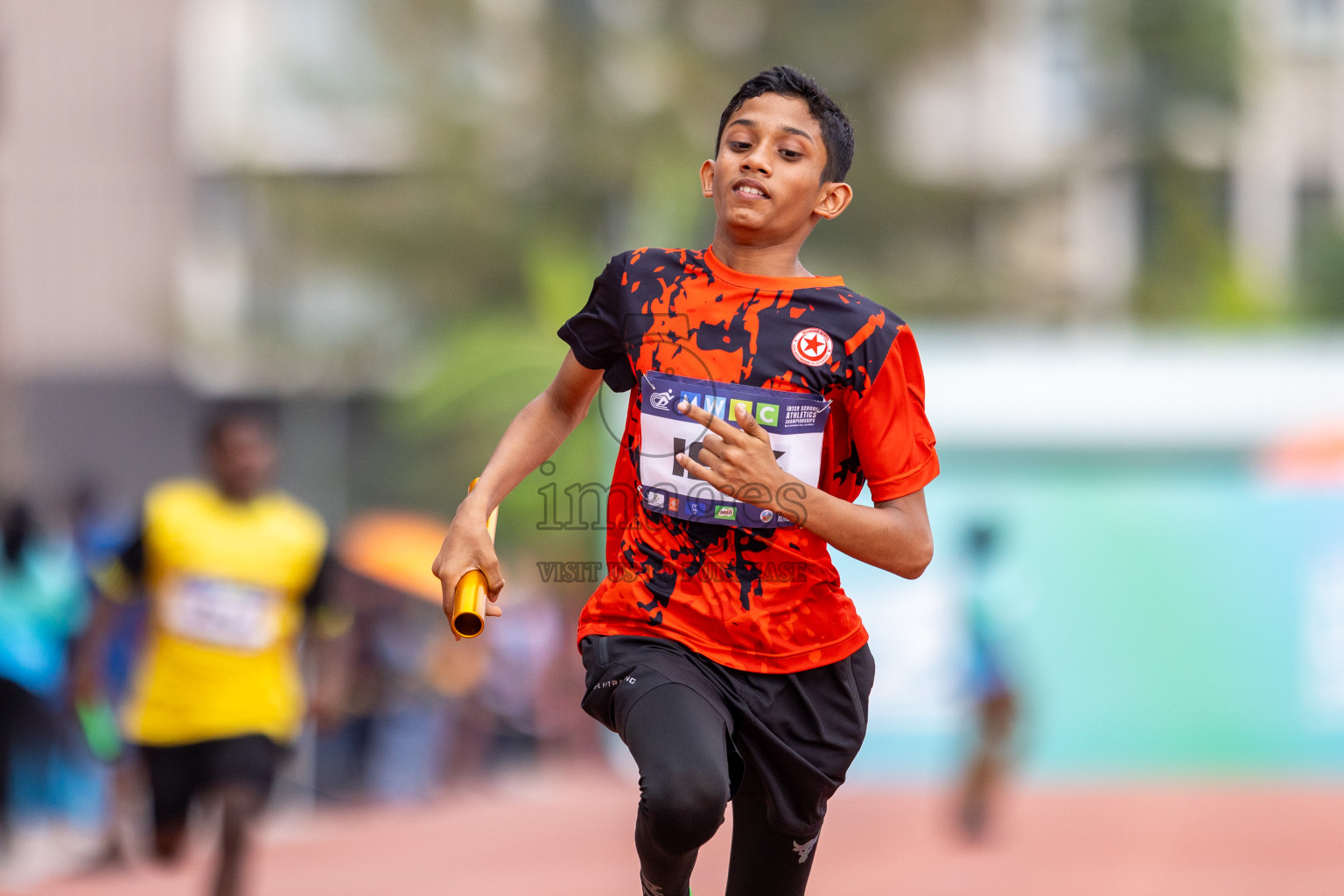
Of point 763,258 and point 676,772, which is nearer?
point 676,772

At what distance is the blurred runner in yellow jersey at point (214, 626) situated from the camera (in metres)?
A: 6.55

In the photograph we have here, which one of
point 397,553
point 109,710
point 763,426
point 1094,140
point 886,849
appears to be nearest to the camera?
point 763,426

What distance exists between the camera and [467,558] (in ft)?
11.2

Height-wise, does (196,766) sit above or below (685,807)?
below

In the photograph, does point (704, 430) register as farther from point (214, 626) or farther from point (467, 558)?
point (214, 626)

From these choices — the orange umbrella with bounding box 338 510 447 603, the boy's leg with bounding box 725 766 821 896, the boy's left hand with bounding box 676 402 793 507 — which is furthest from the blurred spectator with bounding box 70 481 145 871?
the boy's left hand with bounding box 676 402 793 507

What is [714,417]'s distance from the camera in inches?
131

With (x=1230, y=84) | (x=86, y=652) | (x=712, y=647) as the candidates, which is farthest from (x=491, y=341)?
(x=712, y=647)

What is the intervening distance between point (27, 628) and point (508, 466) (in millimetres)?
6769

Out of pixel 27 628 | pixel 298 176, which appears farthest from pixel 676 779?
pixel 298 176

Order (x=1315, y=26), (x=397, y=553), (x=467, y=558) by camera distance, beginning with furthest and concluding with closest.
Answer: (x=1315, y=26)
(x=397, y=553)
(x=467, y=558)

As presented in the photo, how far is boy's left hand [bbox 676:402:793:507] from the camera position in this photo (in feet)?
10.9

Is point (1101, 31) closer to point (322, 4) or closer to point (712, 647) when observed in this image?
point (322, 4)

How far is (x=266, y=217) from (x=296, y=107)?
188 centimetres
